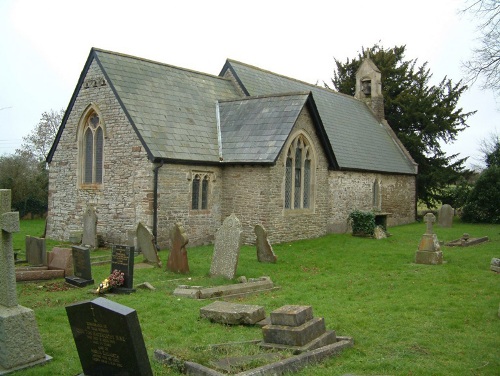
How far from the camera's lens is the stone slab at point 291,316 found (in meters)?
6.91

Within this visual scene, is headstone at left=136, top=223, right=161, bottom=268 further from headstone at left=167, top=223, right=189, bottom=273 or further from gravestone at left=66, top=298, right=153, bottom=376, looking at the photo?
gravestone at left=66, top=298, right=153, bottom=376

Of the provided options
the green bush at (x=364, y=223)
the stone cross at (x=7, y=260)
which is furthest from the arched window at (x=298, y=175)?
the stone cross at (x=7, y=260)

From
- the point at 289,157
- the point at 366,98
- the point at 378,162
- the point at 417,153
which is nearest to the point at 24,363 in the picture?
the point at 289,157

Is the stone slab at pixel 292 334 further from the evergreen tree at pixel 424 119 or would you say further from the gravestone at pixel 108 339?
the evergreen tree at pixel 424 119

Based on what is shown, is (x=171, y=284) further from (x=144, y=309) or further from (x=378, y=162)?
(x=378, y=162)

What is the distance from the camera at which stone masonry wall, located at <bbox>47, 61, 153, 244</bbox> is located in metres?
17.4

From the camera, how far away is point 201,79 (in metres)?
22.5

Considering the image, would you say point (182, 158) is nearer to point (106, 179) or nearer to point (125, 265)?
point (106, 179)

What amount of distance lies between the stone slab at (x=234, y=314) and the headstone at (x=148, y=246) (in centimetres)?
577

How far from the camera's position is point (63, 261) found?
40.3ft

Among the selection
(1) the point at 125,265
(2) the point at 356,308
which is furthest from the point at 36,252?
(2) the point at 356,308

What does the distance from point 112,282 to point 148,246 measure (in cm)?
346

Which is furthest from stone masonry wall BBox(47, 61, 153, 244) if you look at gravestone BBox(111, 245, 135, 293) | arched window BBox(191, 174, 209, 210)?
gravestone BBox(111, 245, 135, 293)

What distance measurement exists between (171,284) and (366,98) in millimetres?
25738
